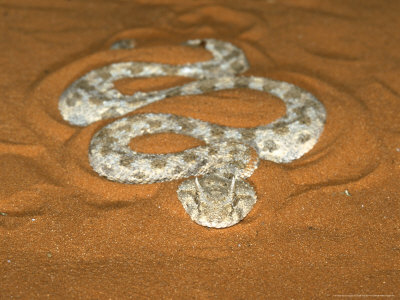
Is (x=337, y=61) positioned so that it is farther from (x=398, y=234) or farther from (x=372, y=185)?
(x=398, y=234)

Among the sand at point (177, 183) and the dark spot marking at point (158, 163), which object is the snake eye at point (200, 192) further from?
the dark spot marking at point (158, 163)

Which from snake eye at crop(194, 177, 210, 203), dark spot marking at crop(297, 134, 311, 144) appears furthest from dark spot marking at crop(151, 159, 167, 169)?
dark spot marking at crop(297, 134, 311, 144)

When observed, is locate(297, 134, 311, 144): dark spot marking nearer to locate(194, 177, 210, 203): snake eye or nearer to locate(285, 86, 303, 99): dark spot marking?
locate(285, 86, 303, 99): dark spot marking

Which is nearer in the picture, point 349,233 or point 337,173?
→ point 349,233

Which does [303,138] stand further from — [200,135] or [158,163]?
[158,163]

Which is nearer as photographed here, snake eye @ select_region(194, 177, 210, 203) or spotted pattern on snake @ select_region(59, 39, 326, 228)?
snake eye @ select_region(194, 177, 210, 203)

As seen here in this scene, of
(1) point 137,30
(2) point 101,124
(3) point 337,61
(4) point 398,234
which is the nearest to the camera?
(4) point 398,234

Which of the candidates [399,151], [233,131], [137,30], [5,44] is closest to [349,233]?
[399,151]

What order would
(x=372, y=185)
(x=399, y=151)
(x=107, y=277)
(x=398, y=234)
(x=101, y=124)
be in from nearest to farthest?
1. (x=107, y=277)
2. (x=398, y=234)
3. (x=372, y=185)
4. (x=399, y=151)
5. (x=101, y=124)
